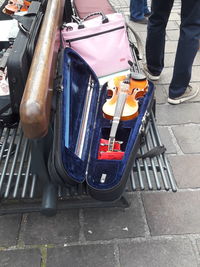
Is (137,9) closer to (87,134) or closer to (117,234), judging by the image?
(87,134)

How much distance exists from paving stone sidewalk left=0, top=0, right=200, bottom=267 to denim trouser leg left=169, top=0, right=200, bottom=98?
2.84 feet

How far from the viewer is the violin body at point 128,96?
175cm

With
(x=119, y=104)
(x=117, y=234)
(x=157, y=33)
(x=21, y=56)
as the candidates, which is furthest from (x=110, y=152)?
(x=157, y=33)

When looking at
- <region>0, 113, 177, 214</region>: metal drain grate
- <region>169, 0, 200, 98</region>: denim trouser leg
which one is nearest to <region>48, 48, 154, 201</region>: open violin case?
<region>0, 113, 177, 214</region>: metal drain grate

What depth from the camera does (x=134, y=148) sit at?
1.51 metres

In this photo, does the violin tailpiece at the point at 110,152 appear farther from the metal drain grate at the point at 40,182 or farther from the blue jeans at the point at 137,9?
the blue jeans at the point at 137,9

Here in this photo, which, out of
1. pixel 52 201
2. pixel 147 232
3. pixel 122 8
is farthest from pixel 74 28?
pixel 122 8

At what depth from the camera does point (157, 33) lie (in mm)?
2682

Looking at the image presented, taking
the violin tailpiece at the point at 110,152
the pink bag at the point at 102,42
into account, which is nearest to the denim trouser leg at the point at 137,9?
the pink bag at the point at 102,42

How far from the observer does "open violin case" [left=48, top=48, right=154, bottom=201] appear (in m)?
1.34

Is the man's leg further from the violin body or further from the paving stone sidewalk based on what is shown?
the paving stone sidewalk

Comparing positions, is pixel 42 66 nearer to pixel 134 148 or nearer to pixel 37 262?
pixel 134 148

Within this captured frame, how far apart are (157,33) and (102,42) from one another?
2.52ft

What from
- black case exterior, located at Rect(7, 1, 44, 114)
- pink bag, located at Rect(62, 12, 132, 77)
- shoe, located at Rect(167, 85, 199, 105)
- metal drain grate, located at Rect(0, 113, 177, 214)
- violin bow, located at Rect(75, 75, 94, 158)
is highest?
black case exterior, located at Rect(7, 1, 44, 114)
